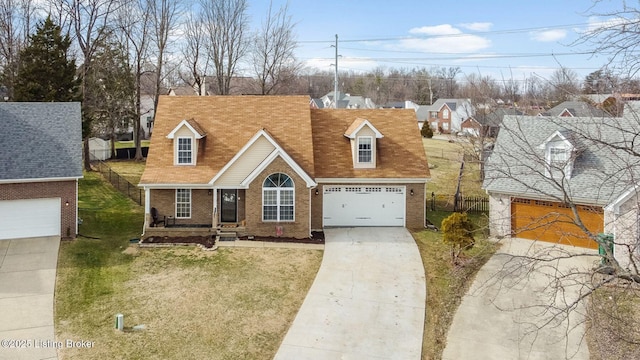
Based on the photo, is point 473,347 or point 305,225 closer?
point 473,347

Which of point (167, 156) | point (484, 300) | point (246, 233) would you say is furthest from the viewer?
point (167, 156)

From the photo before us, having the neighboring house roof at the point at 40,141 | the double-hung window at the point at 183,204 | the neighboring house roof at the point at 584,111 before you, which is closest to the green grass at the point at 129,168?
the neighboring house roof at the point at 40,141

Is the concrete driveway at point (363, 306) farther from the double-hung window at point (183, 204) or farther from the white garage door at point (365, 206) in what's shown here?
the double-hung window at point (183, 204)

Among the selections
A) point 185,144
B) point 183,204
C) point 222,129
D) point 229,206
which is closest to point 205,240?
point 229,206

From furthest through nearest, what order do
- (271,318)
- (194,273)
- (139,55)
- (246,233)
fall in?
1. (139,55)
2. (246,233)
3. (194,273)
4. (271,318)

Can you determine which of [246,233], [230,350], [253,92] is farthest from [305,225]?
[253,92]

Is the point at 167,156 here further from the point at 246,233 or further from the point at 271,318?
the point at 271,318

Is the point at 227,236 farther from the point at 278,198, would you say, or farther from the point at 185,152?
the point at 185,152
